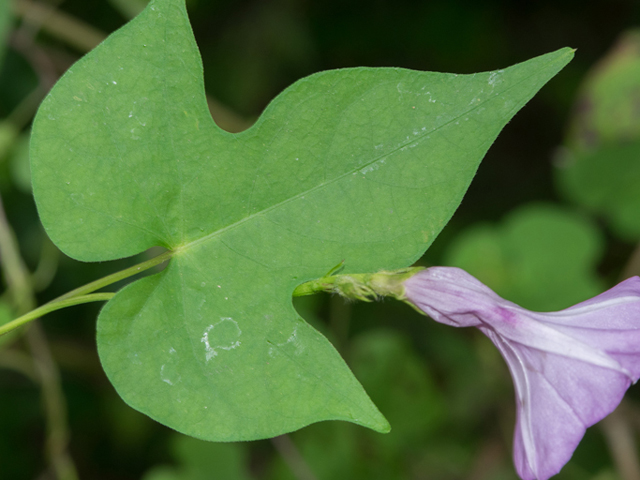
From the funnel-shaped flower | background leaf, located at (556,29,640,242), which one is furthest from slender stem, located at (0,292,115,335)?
background leaf, located at (556,29,640,242)

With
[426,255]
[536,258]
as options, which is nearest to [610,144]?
[536,258]

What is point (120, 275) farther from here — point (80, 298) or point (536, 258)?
point (536, 258)

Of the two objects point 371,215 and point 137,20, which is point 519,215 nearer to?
point 371,215

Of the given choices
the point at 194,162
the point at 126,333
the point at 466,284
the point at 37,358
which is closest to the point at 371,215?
the point at 466,284

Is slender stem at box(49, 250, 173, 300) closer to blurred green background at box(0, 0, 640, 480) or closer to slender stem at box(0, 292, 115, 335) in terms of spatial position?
slender stem at box(0, 292, 115, 335)

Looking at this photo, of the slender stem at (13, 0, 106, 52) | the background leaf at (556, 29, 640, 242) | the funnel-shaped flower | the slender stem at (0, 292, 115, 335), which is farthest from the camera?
the background leaf at (556, 29, 640, 242)

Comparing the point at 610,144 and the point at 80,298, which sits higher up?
the point at 80,298
